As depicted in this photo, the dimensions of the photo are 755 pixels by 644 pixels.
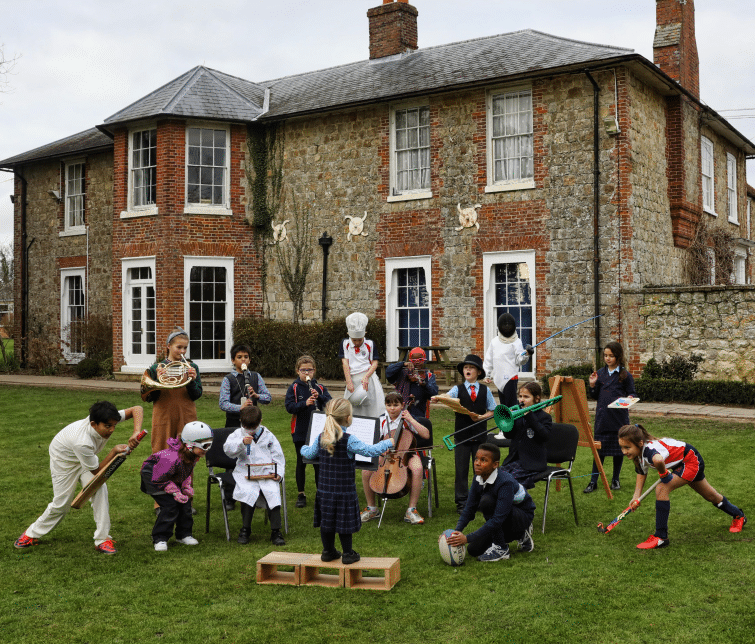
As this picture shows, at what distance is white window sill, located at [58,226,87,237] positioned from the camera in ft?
77.2

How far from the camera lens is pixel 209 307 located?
20469 millimetres

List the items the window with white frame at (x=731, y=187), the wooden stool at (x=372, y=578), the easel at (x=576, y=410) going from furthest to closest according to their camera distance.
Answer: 1. the window with white frame at (x=731, y=187)
2. the easel at (x=576, y=410)
3. the wooden stool at (x=372, y=578)

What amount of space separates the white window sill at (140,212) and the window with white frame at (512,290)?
8158 mm

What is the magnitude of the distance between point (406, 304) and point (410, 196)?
238cm

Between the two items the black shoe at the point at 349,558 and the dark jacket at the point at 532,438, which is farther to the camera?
the dark jacket at the point at 532,438

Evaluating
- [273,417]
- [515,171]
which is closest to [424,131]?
[515,171]

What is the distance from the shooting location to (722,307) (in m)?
15.2

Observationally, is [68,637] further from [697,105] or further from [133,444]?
[697,105]

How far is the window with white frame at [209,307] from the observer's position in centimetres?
2028

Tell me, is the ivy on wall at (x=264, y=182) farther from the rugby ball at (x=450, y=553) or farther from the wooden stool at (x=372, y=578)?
the wooden stool at (x=372, y=578)

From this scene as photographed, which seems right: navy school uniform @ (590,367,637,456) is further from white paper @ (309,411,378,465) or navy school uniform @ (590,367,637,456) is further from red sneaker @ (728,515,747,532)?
white paper @ (309,411,378,465)

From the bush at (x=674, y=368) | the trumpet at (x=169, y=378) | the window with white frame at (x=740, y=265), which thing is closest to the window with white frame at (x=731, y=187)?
the window with white frame at (x=740, y=265)

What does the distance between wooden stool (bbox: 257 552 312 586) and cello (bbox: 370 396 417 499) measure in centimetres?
169

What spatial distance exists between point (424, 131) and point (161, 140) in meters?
6.40
